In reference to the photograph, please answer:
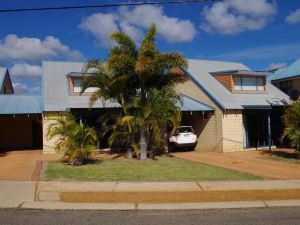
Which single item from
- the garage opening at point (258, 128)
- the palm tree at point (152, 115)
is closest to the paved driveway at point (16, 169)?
the palm tree at point (152, 115)

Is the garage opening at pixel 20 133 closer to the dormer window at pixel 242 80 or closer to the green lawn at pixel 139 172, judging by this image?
the green lawn at pixel 139 172

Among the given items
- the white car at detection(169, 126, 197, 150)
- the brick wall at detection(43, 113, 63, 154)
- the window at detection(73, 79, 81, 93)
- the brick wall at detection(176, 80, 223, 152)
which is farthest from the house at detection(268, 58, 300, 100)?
the brick wall at detection(43, 113, 63, 154)

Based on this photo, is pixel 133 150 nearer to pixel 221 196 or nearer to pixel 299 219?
pixel 221 196

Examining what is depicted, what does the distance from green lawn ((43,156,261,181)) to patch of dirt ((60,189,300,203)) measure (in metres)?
2.31

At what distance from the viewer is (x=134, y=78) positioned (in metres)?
18.7

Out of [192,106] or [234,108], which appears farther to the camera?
[192,106]

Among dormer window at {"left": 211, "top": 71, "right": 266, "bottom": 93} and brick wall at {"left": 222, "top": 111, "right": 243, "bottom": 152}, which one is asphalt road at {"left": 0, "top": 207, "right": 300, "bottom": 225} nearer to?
brick wall at {"left": 222, "top": 111, "right": 243, "bottom": 152}

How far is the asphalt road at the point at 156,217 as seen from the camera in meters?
8.20

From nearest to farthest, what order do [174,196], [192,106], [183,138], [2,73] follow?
[174,196], [183,138], [192,106], [2,73]

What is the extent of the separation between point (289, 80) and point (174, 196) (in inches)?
820

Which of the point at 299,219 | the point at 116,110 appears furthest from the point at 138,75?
the point at 299,219

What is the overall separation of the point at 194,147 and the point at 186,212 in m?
15.4

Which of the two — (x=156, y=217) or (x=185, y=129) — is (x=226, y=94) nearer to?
(x=185, y=129)

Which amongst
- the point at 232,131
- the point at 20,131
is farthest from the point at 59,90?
the point at 232,131
